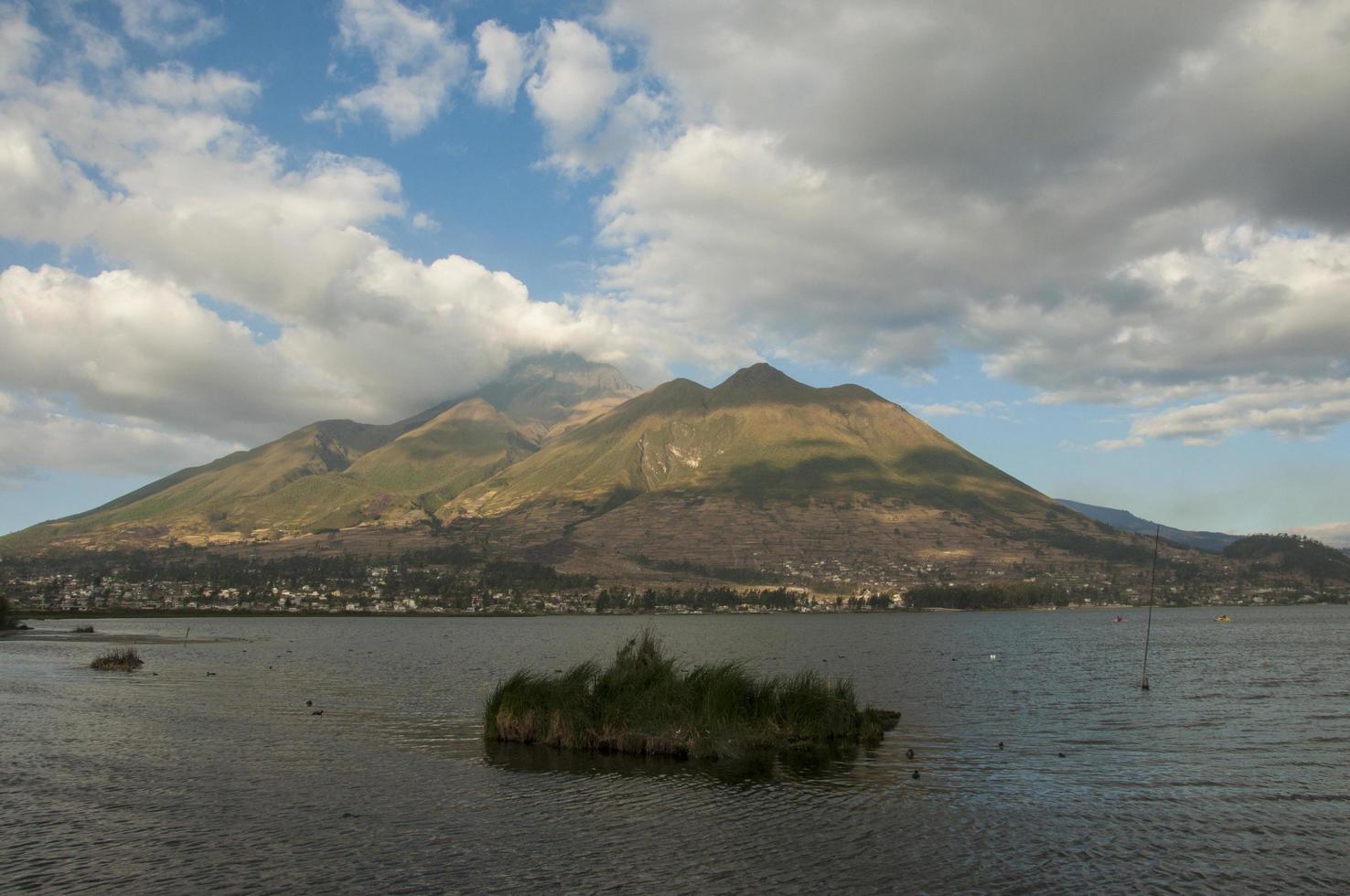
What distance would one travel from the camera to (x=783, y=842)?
2983 centimetres

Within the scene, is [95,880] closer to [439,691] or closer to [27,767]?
[27,767]

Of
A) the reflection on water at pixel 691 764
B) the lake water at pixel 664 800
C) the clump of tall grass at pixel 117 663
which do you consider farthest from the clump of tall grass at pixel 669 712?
the clump of tall grass at pixel 117 663

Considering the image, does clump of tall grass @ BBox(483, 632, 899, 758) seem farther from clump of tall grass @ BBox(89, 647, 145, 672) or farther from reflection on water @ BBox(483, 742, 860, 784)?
clump of tall grass @ BBox(89, 647, 145, 672)

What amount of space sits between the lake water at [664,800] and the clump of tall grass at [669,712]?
1852 millimetres

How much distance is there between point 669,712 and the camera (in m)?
46.3

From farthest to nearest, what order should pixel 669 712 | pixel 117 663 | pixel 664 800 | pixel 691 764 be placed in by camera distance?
pixel 117 663
pixel 669 712
pixel 691 764
pixel 664 800

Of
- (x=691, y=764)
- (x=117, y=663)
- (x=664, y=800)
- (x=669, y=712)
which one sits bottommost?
(x=117, y=663)

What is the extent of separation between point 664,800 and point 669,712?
34.3 ft

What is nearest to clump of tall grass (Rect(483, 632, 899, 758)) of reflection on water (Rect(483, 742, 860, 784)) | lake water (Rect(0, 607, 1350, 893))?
reflection on water (Rect(483, 742, 860, 784))

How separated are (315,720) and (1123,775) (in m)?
48.5

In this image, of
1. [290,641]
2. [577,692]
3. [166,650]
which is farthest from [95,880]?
[290,641]

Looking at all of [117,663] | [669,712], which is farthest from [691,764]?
[117,663]

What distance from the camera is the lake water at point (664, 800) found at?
26547mm

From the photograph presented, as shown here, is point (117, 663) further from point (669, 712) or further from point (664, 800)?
point (664, 800)
